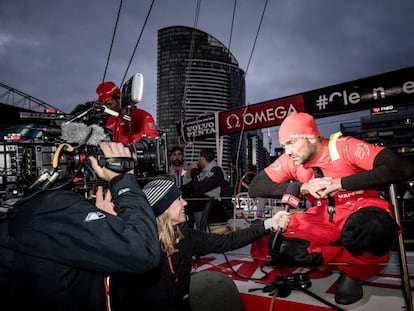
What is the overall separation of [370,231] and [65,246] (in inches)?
70.6

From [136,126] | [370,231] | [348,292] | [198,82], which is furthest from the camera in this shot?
[198,82]

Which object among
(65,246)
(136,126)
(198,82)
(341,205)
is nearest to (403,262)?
(341,205)

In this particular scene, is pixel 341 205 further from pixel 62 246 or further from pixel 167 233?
pixel 62 246

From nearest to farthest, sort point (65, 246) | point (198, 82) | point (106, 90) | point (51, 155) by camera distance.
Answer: point (65, 246), point (51, 155), point (106, 90), point (198, 82)

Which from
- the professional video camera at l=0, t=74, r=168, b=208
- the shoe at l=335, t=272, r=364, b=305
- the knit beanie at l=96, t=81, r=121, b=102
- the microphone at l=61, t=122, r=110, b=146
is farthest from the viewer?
the knit beanie at l=96, t=81, r=121, b=102

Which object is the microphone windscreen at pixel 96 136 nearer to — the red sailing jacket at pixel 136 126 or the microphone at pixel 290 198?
the microphone at pixel 290 198

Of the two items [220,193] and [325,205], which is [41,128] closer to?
[325,205]

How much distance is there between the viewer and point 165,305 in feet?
5.33

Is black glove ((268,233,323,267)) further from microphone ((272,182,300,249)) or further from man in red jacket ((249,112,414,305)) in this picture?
microphone ((272,182,300,249))

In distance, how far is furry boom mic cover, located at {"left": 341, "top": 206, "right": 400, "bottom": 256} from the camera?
5.87 feet

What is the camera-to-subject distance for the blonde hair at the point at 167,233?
1.83m

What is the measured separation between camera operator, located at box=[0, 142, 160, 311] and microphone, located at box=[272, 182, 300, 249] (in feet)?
3.82

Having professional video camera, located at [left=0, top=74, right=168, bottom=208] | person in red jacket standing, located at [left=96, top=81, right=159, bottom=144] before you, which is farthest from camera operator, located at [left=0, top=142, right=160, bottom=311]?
person in red jacket standing, located at [left=96, top=81, right=159, bottom=144]

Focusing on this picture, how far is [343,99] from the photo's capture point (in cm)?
570
